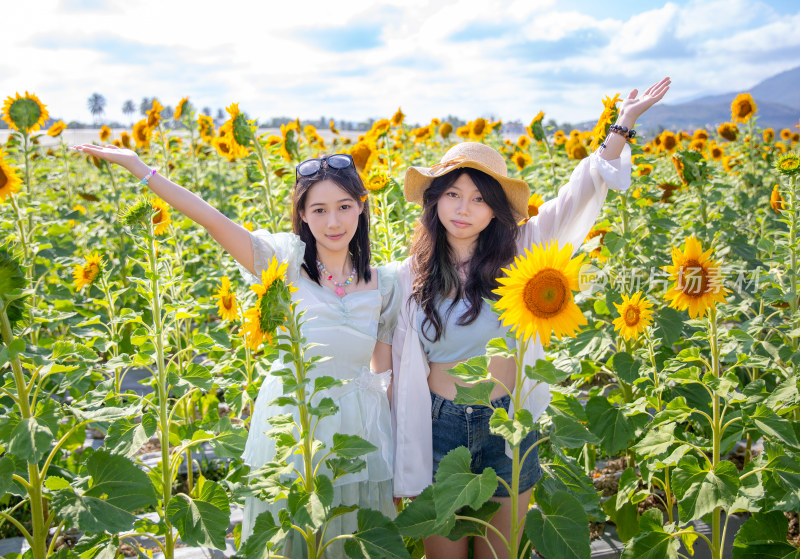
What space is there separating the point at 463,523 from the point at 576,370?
965 millimetres

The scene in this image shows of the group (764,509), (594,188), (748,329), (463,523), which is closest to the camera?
(463,523)

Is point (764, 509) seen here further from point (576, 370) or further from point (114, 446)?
point (114, 446)

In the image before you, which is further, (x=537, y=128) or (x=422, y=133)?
(x=422, y=133)

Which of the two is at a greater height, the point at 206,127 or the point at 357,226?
the point at 206,127

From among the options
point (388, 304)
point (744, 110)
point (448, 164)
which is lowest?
point (388, 304)

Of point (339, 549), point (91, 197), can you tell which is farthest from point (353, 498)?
point (91, 197)

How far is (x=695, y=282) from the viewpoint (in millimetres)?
2119

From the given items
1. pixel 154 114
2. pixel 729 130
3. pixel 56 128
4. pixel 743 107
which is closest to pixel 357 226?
pixel 154 114

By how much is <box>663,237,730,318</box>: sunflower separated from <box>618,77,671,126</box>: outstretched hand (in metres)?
0.47

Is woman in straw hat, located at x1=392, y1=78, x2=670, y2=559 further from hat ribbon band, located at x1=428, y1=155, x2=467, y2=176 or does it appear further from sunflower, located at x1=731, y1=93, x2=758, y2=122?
sunflower, located at x1=731, y1=93, x2=758, y2=122

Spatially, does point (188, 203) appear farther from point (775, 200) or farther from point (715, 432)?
point (775, 200)

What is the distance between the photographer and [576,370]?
2.66 meters

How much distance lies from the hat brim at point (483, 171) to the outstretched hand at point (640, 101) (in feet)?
1.35

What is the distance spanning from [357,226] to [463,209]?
397 millimetres
